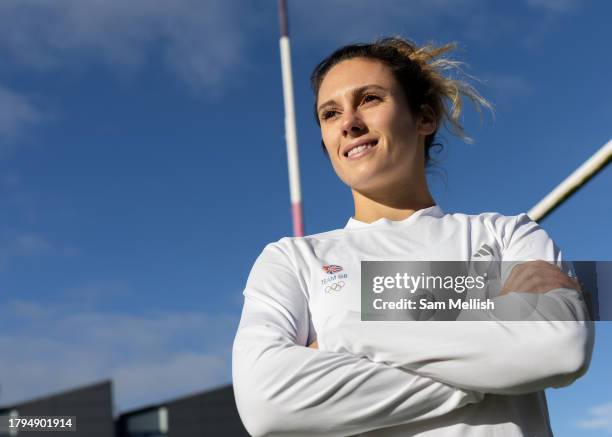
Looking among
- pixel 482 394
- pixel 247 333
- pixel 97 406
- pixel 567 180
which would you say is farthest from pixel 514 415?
pixel 97 406

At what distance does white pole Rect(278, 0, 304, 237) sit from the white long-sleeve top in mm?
4097

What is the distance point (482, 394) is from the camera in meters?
1.40

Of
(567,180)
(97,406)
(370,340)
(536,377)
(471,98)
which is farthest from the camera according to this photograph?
(97,406)

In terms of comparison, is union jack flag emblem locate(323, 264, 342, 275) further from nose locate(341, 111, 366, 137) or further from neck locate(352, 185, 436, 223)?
nose locate(341, 111, 366, 137)

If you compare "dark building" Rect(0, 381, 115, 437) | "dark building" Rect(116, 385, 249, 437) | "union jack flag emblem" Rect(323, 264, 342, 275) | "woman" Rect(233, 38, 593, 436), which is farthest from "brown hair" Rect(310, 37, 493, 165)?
"dark building" Rect(0, 381, 115, 437)

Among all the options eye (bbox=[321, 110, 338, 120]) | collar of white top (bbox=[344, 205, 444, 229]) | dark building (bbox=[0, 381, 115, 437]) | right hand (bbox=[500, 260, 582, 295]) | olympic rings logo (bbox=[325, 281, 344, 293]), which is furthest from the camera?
dark building (bbox=[0, 381, 115, 437])

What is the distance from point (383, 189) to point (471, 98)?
22.6 inches

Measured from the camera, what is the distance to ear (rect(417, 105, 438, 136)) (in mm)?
1956

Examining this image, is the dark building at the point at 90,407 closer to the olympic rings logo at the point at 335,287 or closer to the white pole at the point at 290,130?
the white pole at the point at 290,130

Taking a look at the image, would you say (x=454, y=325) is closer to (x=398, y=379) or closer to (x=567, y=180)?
(x=398, y=379)

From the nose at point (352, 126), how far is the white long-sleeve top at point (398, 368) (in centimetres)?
32

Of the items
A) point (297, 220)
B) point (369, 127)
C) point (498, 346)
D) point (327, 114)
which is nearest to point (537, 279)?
point (498, 346)

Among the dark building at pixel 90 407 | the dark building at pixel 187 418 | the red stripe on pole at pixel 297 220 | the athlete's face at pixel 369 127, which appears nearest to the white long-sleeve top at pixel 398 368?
the athlete's face at pixel 369 127

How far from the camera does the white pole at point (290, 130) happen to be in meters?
5.79
